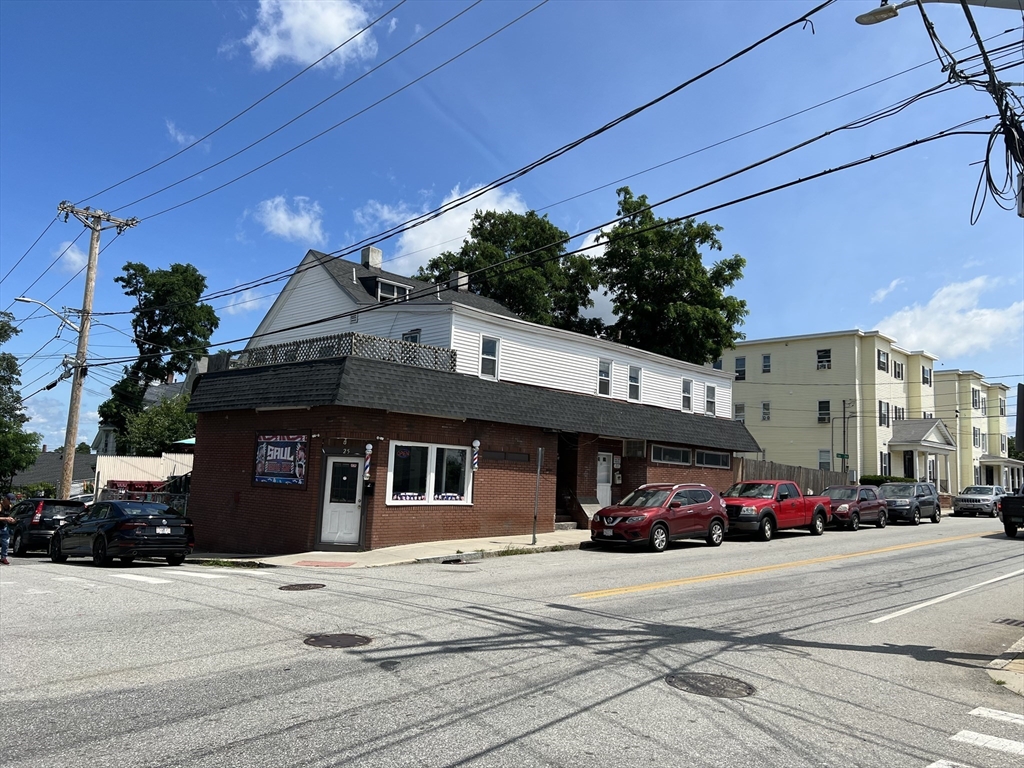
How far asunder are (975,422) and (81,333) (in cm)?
6674

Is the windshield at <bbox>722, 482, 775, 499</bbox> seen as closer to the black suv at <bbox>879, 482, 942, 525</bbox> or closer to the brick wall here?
the brick wall

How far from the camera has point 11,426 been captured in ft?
171

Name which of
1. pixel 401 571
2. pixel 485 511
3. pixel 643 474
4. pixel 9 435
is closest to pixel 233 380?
pixel 485 511

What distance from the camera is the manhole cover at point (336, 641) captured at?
7.73 metres

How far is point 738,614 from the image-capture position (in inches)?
404

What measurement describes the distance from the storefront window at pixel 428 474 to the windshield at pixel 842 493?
47.7 feet

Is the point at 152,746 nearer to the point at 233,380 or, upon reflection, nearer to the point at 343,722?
the point at 343,722

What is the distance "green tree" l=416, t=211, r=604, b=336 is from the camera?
1657 inches

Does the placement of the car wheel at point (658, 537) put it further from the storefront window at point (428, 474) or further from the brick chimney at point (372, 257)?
the brick chimney at point (372, 257)

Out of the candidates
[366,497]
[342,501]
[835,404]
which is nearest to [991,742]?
[366,497]

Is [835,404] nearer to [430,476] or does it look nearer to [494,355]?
[494,355]

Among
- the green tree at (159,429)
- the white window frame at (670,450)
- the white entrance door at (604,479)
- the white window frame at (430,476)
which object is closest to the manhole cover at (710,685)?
the white window frame at (430,476)

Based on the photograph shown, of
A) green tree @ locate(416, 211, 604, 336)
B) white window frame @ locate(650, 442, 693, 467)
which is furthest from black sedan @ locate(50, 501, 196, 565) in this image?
green tree @ locate(416, 211, 604, 336)

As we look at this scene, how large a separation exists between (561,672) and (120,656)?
14.0 ft
